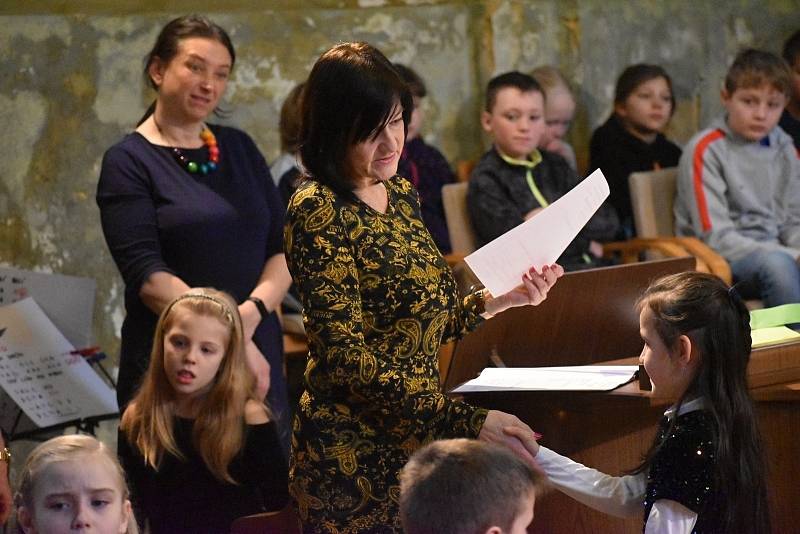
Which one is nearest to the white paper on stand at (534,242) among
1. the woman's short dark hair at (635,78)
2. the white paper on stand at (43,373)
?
the white paper on stand at (43,373)

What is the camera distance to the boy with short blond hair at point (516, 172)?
4.93m

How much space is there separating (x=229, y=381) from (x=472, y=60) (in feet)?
9.51

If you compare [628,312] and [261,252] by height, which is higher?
[261,252]

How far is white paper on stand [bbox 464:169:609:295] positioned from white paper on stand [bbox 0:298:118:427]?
204 centimetres

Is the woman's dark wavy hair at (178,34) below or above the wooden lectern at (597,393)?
above

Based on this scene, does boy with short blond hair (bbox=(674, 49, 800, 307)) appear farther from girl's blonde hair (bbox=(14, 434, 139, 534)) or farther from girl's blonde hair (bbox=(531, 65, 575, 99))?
girl's blonde hair (bbox=(14, 434, 139, 534))

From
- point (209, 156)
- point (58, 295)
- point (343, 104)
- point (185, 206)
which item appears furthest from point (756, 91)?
point (343, 104)

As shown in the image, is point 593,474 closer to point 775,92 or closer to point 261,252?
point 261,252

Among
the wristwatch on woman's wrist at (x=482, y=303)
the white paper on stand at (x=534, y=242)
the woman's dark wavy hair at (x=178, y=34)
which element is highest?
the woman's dark wavy hair at (x=178, y=34)

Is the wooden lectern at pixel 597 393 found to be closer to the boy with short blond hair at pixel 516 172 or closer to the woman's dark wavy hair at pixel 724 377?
the woman's dark wavy hair at pixel 724 377

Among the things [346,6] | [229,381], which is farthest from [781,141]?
[229,381]

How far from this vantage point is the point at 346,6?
215 inches

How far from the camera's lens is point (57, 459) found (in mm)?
2344

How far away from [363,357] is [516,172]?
10.0 ft
